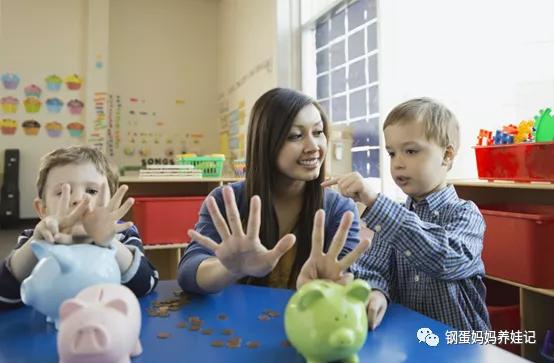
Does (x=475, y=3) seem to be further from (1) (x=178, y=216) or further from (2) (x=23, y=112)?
Answer: (2) (x=23, y=112)

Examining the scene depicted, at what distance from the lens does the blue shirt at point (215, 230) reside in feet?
3.06

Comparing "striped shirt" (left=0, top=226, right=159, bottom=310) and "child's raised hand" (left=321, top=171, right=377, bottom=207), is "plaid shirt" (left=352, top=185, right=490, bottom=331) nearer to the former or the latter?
"child's raised hand" (left=321, top=171, right=377, bottom=207)

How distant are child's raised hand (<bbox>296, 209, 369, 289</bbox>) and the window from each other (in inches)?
84.8

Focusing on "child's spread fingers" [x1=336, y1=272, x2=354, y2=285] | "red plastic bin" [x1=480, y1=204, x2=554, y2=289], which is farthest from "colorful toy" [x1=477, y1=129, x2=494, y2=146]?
"child's spread fingers" [x1=336, y1=272, x2=354, y2=285]

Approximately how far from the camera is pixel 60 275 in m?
0.58

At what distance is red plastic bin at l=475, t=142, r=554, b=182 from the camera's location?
1.49 meters

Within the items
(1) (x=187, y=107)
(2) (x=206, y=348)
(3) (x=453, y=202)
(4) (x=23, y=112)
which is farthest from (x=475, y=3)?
(4) (x=23, y=112)

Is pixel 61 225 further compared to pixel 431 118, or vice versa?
pixel 431 118

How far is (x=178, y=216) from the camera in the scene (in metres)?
2.71

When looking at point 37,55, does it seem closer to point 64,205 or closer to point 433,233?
point 64,205

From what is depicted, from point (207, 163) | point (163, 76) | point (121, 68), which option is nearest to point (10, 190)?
point (121, 68)

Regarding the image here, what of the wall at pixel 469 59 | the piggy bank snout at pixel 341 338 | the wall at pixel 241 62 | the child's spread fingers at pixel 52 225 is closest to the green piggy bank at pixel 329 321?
the piggy bank snout at pixel 341 338

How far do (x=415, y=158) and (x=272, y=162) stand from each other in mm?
354

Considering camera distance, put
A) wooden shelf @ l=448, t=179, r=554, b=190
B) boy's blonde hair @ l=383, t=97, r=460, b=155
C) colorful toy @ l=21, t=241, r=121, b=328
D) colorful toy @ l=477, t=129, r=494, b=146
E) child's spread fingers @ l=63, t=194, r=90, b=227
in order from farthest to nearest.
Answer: colorful toy @ l=477, t=129, r=494, b=146 → wooden shelf @ l=448, t=179, r=554, b=190 → boy's blonde hair @ l=383, t=97, r=460, b=155 → child's spread fingers @ l=63, t=194, r=90, b=227 → colorful toy @ l=21, t=241, r=121, b=328
